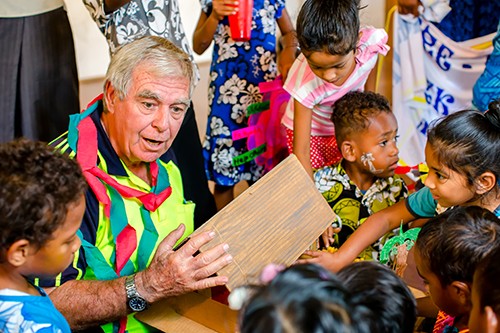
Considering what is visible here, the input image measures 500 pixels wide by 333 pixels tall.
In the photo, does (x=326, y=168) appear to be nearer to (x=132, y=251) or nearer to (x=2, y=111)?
(x=132, y=251)

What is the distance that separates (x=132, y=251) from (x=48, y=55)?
111cm

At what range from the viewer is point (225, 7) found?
2502 mm

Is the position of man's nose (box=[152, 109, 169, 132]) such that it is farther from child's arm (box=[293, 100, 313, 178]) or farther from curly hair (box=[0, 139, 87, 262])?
child's arm (box=[293, 100, 313, 178])

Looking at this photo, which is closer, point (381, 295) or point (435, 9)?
point (381, 295)

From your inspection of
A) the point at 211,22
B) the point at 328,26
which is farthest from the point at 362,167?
the point at 211,22

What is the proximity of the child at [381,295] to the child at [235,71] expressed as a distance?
163 centimetres

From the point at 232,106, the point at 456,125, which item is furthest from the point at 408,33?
the point at 456,125

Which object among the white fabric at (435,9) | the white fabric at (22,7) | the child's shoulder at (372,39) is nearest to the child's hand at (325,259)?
the child's shoulder at (372,39)

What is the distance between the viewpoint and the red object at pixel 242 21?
8.11ft

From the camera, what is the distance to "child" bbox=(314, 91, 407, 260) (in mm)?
2109

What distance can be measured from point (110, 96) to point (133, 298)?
1.71ft

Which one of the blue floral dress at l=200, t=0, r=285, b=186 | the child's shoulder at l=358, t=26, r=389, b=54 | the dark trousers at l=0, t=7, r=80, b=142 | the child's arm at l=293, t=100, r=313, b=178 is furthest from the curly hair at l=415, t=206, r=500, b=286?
the dark trousers at l=0, t=7, r=80, b=142

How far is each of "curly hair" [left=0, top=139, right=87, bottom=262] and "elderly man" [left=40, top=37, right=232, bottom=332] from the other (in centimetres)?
35

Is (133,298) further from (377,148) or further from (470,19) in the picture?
(470,19)
